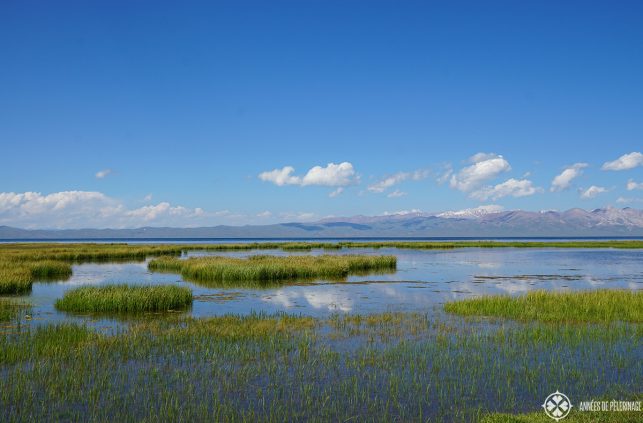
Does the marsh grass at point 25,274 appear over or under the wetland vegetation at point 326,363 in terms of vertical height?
over

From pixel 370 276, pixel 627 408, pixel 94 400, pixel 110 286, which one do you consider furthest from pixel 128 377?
pixel 370 276

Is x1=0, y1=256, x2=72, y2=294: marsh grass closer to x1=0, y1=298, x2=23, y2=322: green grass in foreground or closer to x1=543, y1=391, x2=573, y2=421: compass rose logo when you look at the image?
x1=0, y1=298, x2=23, y2=322: green grass in foreground

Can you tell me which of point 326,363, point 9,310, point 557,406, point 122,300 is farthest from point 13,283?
point 557,406

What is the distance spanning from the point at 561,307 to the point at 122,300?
23.0 metres

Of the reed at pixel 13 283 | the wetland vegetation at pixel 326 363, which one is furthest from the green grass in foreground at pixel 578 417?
the reed at pixel 13 283

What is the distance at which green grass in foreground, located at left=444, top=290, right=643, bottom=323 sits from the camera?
22.9 m

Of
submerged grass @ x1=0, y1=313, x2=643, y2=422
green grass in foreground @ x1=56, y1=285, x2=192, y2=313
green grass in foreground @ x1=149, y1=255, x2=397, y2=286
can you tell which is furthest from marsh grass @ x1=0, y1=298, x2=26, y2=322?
green grass in foreground @ x1=149, y1=255, x2=397, y2=286

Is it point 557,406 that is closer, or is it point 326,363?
point 557,406

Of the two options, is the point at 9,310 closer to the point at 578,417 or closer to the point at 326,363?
the point at 326,363

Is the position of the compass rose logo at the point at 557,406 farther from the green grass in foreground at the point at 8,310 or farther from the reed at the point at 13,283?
the reed at the point at 13,283

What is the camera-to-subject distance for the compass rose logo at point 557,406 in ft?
35.2

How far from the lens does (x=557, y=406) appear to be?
37.1 feet

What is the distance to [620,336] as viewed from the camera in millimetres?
18938

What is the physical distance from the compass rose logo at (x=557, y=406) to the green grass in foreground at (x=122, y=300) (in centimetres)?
1998
